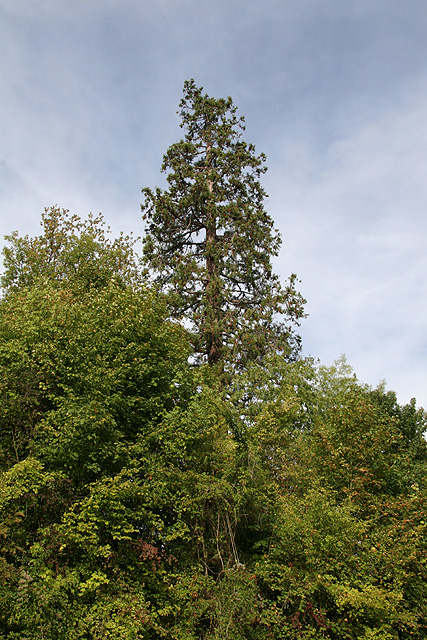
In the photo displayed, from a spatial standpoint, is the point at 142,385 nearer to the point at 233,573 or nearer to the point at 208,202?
the point at 233,573

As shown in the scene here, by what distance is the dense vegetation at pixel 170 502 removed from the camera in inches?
277

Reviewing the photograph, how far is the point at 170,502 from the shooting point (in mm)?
7988

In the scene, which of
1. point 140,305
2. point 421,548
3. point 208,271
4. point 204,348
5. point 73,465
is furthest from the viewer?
point 208,271

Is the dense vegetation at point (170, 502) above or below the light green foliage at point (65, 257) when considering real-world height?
below

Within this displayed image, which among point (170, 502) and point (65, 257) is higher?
point (65, 257)

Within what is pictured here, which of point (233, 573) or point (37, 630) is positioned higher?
point (233, 573)

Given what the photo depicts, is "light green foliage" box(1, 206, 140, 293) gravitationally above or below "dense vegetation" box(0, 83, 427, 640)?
above

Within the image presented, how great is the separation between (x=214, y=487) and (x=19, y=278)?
13546 millimetres

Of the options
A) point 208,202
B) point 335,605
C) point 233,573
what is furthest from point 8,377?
point 208,202

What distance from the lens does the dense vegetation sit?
23.1 feet

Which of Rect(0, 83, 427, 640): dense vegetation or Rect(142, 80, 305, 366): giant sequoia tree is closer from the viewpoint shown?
Rect(0, 83, 427, 640): dense vegetation

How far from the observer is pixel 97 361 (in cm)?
854

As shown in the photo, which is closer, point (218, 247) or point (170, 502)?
point (170, 502)

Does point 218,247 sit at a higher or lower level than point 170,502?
higher
